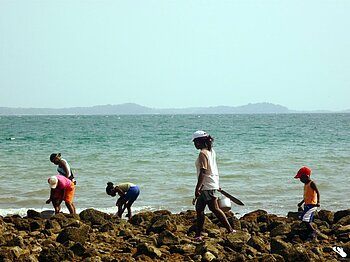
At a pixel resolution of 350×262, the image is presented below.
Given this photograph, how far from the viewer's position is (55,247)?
7309mm

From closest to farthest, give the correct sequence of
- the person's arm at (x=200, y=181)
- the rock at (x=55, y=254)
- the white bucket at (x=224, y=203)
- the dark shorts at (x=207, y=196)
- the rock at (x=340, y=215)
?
the rock at (x=55, y=254) → the person's arm at (x=200, y=181) → the dark shorts at (x=207, y=196) → the white bucket at (x=224, y=203) → the rock at (x=340, y=215)

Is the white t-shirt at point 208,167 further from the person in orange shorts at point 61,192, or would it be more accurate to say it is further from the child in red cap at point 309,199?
the person in orange shorts at point 61,192

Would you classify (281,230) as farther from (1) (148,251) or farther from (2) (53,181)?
(2) (53,181)

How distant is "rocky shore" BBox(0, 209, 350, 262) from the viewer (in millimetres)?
7344

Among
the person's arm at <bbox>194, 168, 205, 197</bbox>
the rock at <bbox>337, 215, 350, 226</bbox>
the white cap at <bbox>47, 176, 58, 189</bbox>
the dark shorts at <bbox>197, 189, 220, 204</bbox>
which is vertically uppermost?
the person's arm at <bbox>194, 168, 205, 197</bbox>

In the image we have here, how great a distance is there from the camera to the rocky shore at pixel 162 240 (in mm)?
7344

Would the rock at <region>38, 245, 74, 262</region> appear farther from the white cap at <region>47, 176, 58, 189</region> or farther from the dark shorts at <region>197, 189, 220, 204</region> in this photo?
the white cap at <region>47, 176, 58, 189</region>

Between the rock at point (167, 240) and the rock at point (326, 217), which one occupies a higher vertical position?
the rock at point (167, 240)

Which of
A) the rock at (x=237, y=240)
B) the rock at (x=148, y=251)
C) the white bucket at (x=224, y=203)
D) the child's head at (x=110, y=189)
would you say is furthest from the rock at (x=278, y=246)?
the child's head at (x=110, y=189)

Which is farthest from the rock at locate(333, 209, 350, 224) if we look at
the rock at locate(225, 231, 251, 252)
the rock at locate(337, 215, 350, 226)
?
the rock at locate(225, 231, 251, 252)

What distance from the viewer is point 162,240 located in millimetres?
8250

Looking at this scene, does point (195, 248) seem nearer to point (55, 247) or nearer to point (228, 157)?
point (55, 247)

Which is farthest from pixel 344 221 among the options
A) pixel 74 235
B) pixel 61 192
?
pixel 61 192

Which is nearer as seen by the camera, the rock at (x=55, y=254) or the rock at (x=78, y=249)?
the rock at (x=55, y=254)
